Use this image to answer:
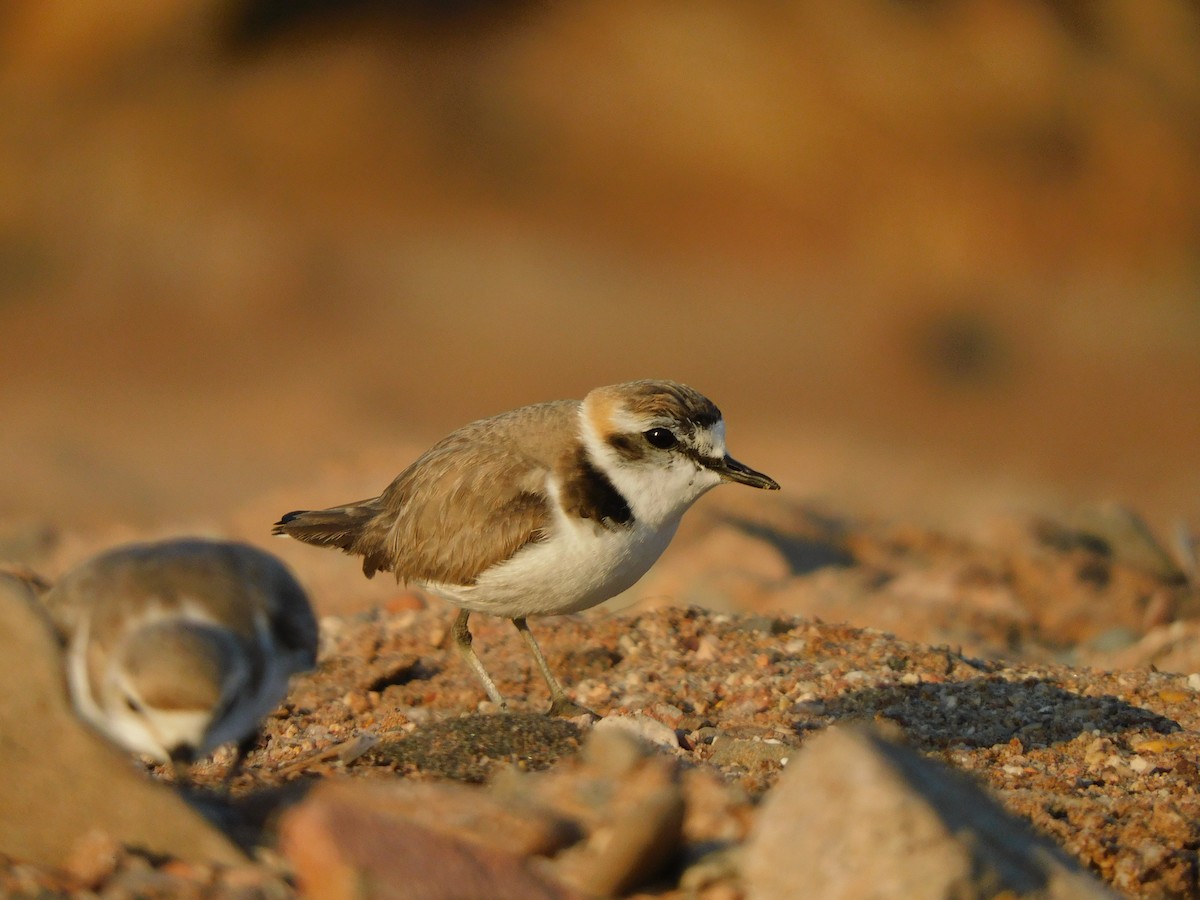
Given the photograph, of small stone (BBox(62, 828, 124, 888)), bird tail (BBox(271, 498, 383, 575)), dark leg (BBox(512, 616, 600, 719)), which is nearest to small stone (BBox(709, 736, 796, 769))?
dark leg (BBox(512, 616, 600, 719))

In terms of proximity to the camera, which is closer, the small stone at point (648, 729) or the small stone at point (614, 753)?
the small stone at point (614, 753)

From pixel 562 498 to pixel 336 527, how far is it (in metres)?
1.34

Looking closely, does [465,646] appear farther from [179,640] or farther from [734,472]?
[179,640]

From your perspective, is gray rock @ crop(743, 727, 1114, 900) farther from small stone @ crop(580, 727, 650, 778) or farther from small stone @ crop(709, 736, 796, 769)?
small stone @ crop(709, 736, 796, 769)

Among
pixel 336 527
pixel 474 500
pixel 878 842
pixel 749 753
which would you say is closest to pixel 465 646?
pixel 336 527

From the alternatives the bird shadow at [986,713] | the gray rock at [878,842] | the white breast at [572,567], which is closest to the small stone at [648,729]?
the white breast at [572,567]

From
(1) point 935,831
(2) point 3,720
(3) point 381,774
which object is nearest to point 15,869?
(2) point 3,720

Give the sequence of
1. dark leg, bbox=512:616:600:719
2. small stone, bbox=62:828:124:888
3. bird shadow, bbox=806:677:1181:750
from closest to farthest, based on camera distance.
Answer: small stone, bbox=62:828:124:888 < bird shadow, bbox=806:677:1181:750 < dark leg, bbox=512:616:600:719

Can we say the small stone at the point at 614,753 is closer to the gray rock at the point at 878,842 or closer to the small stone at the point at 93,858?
the gray rock at the point at 878,842

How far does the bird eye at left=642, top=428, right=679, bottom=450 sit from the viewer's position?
5.68m

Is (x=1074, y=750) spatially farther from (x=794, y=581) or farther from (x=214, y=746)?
(x=794, y=581)

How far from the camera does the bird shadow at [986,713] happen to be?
5768 mm

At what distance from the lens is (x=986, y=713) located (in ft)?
20.0

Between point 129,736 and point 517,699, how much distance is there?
3094 millimetres
